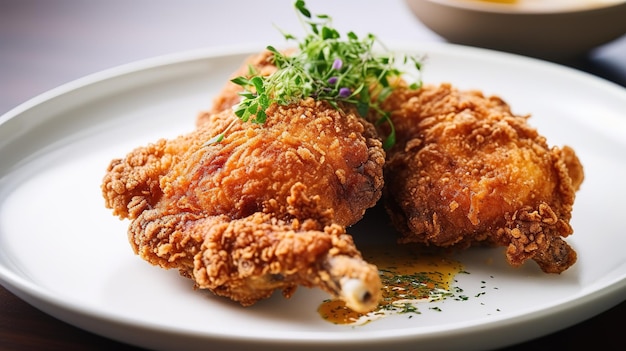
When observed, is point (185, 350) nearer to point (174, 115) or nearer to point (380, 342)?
point (380, 342)

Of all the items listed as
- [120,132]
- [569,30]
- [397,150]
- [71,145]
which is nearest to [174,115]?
[120,132]

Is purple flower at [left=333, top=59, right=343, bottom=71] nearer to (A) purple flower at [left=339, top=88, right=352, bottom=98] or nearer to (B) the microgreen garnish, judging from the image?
(B) the microgreen garnish

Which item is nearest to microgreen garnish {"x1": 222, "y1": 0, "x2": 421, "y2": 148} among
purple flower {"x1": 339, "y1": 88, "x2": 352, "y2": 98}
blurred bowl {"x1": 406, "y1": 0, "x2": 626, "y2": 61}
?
purple flower {"x1": 339, "y1": 88, "x2": 352, "y2": 98}

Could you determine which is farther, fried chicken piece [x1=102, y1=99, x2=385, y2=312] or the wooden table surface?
the wooden table surface

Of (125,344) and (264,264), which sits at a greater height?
(264,264)

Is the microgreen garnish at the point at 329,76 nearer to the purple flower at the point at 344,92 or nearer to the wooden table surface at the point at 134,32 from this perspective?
the purple flower at the point at 344,92

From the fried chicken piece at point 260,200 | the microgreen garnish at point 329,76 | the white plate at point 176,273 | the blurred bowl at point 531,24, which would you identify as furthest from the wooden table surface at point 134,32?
the fried chicken piece at point 260,200
